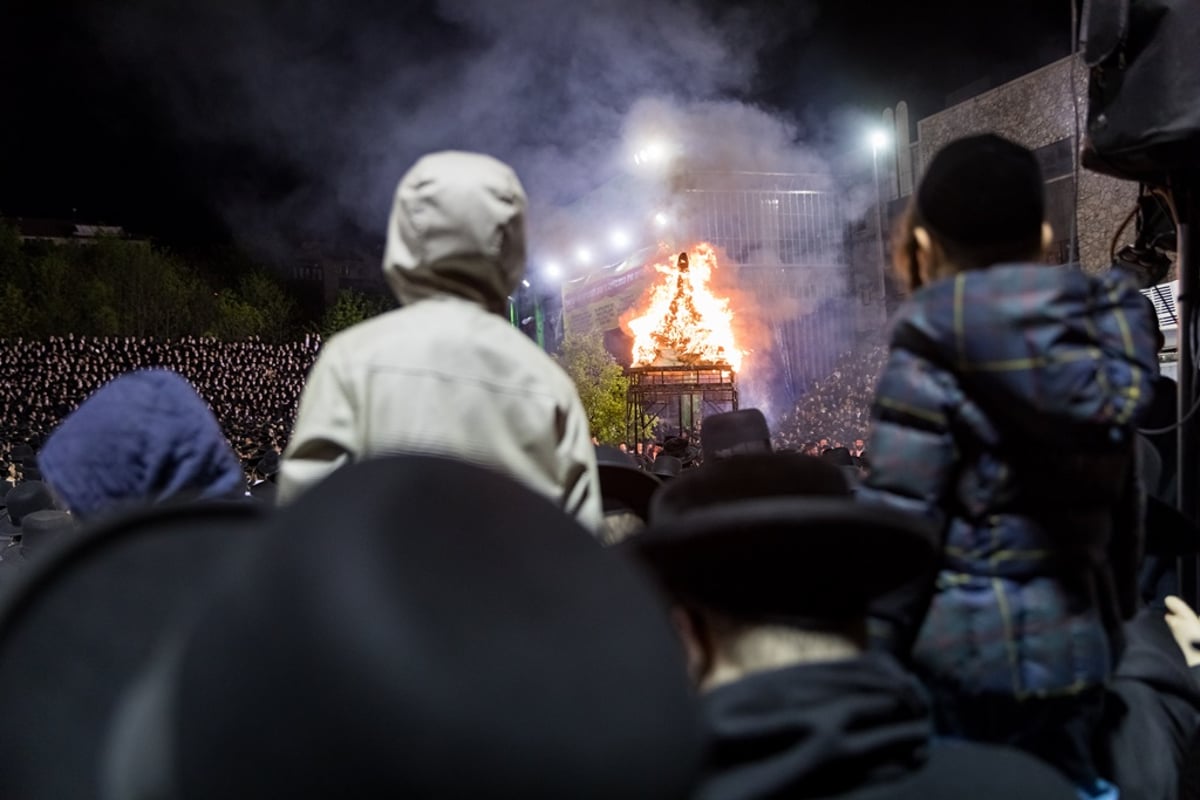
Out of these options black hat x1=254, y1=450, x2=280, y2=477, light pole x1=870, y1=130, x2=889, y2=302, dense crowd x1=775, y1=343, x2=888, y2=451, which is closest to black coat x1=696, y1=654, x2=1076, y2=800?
black hat x1=254, y1=450, x2=280, y2=477

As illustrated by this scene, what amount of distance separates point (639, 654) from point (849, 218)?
3168 centimetres

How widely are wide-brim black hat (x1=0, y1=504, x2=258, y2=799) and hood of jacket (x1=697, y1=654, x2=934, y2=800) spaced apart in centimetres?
59

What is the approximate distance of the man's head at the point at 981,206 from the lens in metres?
1.84

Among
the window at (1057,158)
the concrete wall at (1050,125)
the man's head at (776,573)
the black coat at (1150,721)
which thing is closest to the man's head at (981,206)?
the man's head at (776,573)

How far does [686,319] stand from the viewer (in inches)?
1014

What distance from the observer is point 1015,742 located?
6.04 ft

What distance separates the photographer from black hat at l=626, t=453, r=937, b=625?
1.15 m

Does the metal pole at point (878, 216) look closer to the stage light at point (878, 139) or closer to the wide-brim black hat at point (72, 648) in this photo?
the stage light at point (878, 139)

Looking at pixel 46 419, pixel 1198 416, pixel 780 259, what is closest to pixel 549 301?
pixel 780 259

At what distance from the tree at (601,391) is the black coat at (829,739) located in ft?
62.3

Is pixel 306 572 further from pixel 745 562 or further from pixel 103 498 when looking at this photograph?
pixel 103 498

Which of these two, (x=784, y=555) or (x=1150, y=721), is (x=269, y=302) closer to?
(x=1150, y=721)

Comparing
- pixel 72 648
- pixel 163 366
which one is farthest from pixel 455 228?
pixel 163 366

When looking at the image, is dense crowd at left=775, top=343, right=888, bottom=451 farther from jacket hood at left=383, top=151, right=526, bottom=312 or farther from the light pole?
jacket hood at left=383, top=151, right=526, bottom=312
